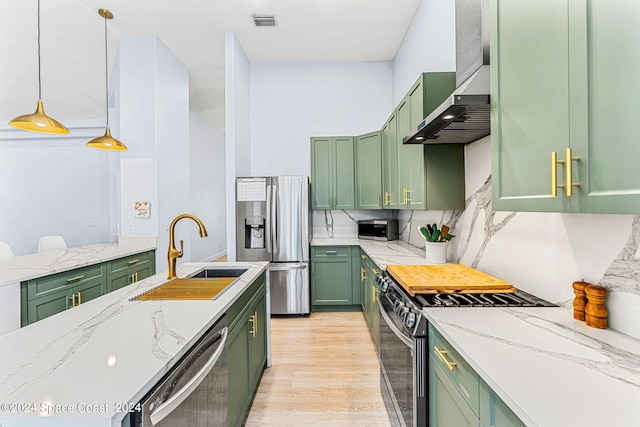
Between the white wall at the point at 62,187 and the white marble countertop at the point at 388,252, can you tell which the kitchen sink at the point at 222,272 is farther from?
the white wall at the point at 62,187

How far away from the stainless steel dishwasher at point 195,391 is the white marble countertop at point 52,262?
1.79 meters

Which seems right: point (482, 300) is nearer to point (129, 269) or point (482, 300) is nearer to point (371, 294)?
point (371, 294)

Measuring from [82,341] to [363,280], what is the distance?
2.99m

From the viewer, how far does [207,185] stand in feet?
24.3

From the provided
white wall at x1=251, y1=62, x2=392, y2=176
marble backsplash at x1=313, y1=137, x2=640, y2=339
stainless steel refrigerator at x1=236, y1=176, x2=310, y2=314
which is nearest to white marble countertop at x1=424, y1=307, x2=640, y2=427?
marble backsplash at x1=313, y1=137, x2=640, y2=339

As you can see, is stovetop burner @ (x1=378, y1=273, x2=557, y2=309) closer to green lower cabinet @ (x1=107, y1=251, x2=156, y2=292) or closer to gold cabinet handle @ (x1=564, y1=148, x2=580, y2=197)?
gold cabinet handle @ (x1=564, y1=148, x2=580, y2=197)

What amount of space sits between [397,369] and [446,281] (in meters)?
0.56

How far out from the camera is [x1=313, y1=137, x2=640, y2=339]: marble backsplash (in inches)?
42.2

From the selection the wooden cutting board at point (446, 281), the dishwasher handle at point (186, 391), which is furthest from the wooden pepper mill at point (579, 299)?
the dishwasher handle at point (186, 391)

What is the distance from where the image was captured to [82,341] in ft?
3.48

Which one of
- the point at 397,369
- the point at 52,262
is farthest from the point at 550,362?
the point at 52,262

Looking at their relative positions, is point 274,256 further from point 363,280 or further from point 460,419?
point 460,419

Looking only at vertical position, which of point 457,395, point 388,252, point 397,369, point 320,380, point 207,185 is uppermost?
point 207,185

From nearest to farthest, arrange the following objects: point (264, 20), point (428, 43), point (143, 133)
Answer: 1. point (428, 43)
2. point (264, 20)
3. point (143, 133)
